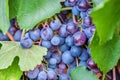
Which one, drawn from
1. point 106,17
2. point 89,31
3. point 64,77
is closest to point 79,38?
point 89,31

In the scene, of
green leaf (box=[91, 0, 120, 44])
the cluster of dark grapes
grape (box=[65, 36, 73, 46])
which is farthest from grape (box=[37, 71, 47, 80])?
green leaf (box=[91, 0, 120, 44])

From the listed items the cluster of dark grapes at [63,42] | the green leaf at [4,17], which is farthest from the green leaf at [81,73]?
the green leaf at [4,17]

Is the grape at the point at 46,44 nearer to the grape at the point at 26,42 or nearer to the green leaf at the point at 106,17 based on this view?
the grape at the point at 26,42

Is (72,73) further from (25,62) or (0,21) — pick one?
(0,21)

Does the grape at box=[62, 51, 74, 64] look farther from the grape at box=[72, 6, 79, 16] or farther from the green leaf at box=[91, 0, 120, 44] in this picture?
the green leaf at box=[91, 0, 120, 44]

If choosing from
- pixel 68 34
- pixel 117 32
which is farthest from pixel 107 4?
pixel 68 34

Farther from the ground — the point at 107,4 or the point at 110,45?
the point at 107,4
